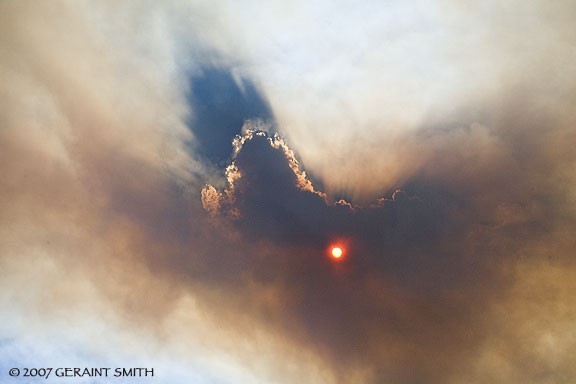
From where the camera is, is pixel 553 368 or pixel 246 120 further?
pixel 553 368

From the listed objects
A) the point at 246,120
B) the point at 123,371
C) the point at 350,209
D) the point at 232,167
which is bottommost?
the point at 123,371

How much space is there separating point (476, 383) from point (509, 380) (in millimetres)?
5529

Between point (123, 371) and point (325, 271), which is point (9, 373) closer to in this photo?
point (123, 371)

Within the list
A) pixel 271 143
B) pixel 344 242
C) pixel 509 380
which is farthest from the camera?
pixel 344 242

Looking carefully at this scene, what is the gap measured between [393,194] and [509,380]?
42047 millimetres

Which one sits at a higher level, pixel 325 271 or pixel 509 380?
pixel 325 271

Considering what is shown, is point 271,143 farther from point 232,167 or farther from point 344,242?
point 344,242

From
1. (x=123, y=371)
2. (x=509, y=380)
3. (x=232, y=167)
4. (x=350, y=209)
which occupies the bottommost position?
(x=509, y=380)

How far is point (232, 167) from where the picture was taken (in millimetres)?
38656

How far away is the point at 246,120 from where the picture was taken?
36156 mm

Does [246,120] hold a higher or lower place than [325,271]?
higher

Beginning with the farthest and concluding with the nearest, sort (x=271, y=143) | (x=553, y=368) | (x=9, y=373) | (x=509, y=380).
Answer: (x=509, y=380) < (x=553, y=368) < (x=271, y=143) < (x=9, y=373)

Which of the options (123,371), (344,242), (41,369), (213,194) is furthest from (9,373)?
(344,242)

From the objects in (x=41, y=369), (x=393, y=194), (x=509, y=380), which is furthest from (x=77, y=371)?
(x=509, y=380)
